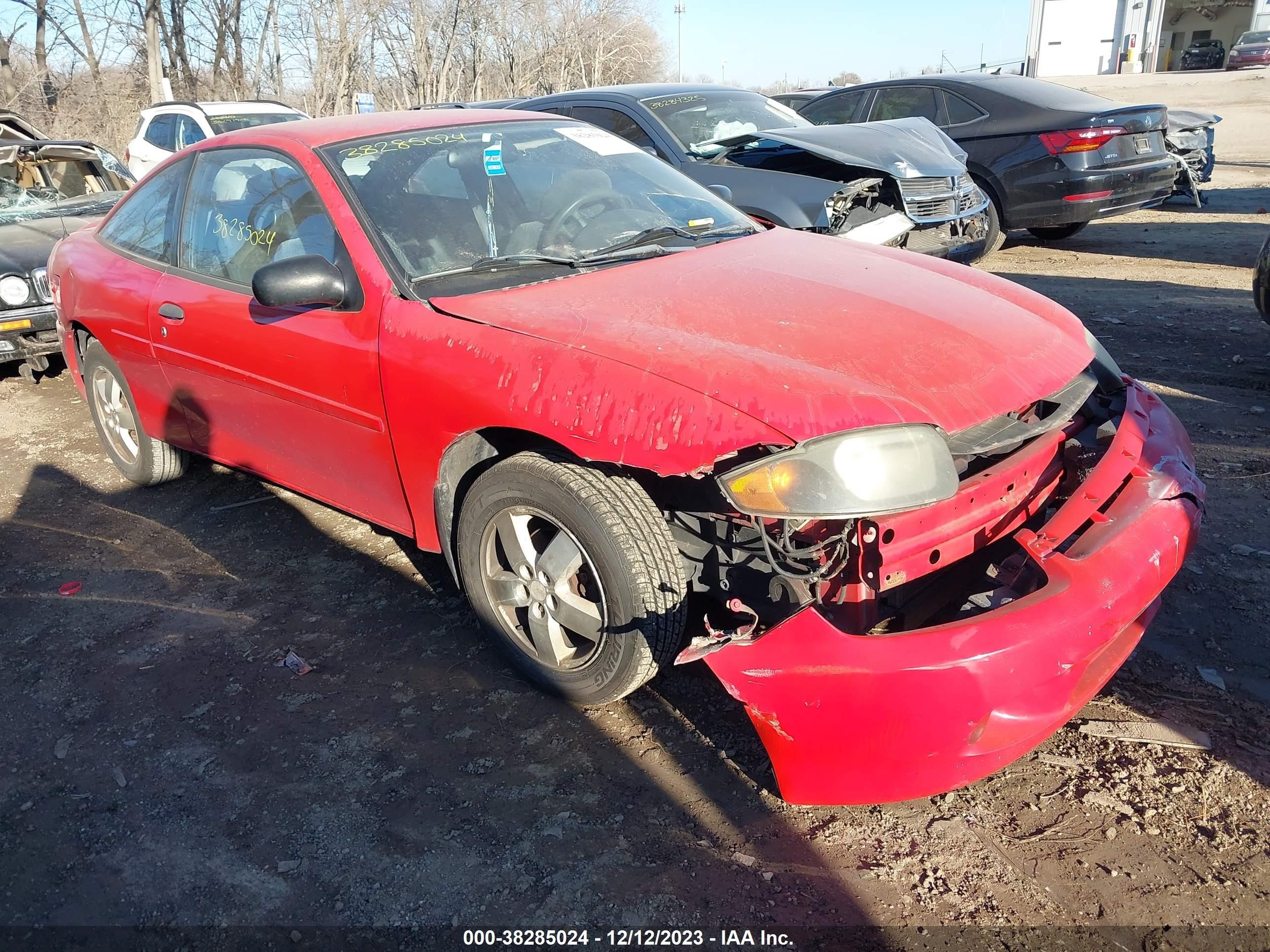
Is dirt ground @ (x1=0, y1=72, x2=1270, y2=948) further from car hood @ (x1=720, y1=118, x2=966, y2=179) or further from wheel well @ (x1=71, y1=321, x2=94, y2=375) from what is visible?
car hood @ (x1=720, y1=118, x2=966, y2=179)

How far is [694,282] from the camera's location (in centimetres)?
294

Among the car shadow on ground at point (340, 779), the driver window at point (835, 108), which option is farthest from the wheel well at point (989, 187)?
the car shadow on ground at point (340, 779)

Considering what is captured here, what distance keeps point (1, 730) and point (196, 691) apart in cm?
55

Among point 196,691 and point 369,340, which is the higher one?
point 369,340

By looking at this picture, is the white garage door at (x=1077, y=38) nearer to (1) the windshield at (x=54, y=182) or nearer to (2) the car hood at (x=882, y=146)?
(2) the car hood at (x=882, y=146)

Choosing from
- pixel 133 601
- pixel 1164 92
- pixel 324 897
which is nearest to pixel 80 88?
pixel 133 601

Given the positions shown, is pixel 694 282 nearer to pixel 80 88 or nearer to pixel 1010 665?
pixel 1010 665

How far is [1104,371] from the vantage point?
3029 millimetres

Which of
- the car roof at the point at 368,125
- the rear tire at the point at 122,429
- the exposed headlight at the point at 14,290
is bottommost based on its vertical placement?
the rear tire at the point at 122,429

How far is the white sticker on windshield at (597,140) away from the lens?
3.80 metres

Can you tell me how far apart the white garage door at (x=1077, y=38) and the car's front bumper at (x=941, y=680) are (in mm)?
50586

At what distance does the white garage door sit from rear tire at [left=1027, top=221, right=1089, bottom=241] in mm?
42170

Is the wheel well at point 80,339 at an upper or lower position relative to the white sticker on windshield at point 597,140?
lower

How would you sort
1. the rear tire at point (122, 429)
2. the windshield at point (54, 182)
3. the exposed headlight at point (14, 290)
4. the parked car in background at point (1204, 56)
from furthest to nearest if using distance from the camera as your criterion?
the parked car in background at point (1204, 56), the windshield at point (54, 182), the exposed headlight at point (14, 290), the rear tire at point (122, 429)
